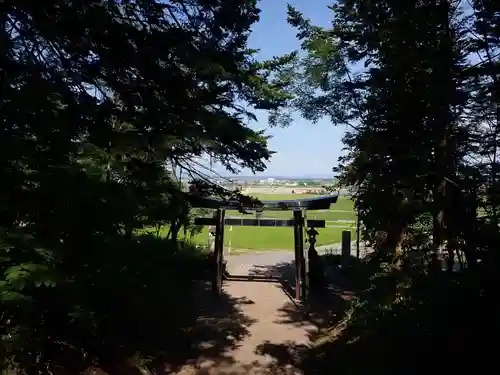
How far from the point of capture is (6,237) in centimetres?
327

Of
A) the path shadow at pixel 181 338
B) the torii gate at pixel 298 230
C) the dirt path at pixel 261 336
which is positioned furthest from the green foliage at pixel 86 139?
the torii gate at pixel 298 230

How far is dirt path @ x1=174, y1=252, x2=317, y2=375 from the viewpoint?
5473mm

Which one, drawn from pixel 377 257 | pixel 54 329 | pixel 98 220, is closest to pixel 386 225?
pixel 377 257

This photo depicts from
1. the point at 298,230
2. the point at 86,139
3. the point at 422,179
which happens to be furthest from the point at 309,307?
the point at 86,139

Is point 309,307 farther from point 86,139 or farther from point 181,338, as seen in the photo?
point 86,139

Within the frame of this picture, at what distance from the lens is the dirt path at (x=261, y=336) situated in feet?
18.0

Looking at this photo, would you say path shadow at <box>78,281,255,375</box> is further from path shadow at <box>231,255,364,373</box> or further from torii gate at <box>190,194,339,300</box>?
torii gate at <box>190,194,339,300</box>

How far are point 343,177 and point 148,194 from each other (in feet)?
12.9

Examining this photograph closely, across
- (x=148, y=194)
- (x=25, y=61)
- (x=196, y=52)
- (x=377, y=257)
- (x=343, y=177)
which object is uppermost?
(x=196, y=52)

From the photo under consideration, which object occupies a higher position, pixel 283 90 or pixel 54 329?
pixel 283 90

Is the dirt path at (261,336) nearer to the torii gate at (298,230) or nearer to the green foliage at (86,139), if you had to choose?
the torii gate at (298,230)

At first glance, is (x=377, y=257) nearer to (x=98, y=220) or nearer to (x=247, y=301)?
(x=247, y=301)

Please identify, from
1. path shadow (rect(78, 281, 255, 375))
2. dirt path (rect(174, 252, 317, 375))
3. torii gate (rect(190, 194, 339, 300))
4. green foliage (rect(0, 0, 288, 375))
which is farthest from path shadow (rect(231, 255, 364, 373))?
green foliage (rect(0, 0, 288, 375))

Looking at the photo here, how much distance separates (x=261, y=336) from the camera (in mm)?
6668
